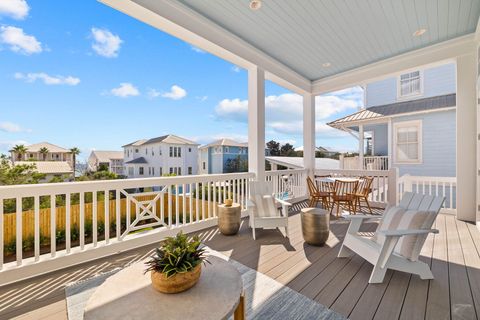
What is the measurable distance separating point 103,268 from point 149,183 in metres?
1.17

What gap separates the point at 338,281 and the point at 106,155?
4.83 meters

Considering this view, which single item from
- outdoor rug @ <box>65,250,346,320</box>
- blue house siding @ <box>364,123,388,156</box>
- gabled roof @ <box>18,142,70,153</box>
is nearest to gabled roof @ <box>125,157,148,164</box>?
gabled roof @ <box>18,142,70,153</box>

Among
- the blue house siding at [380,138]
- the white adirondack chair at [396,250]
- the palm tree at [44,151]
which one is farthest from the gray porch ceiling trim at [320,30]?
the blue house siding at [380,138]

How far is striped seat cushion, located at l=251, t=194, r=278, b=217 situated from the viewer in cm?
372

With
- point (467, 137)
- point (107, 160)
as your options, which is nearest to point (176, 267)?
point (107, 160)

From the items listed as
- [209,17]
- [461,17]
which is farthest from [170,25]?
[461,17]

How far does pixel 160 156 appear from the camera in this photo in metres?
6.57

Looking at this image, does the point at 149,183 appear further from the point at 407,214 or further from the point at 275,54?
the point at 275,54

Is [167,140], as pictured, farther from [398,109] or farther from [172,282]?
[398,109]

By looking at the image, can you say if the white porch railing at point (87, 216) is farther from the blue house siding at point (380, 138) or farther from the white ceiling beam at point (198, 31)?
the blue house siding at point (380, 138)

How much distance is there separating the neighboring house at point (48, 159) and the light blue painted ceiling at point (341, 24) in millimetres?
3065

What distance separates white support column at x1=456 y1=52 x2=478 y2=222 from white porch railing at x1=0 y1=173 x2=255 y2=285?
4.05 metres

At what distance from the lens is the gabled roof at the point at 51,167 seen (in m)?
3.07

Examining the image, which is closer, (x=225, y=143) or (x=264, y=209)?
(x=264, y=209)
